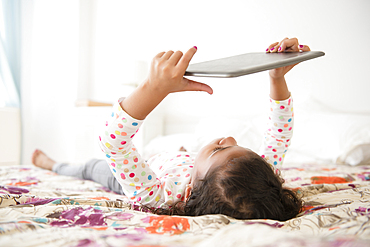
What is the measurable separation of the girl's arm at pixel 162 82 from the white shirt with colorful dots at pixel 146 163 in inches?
1.7

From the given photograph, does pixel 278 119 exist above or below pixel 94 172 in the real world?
above

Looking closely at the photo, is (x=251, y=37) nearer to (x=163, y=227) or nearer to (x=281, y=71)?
(x=281, y=71)

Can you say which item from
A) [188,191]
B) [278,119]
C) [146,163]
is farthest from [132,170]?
[278,119]

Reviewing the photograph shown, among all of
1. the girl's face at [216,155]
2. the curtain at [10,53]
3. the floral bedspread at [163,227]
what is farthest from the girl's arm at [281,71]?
the curtain at [10,53]

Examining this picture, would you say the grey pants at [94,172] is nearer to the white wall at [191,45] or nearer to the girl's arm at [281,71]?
the girl's arm at [281,71]

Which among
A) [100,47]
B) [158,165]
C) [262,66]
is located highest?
[100,47]

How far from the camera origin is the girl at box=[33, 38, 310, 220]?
63 cm

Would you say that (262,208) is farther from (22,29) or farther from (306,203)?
(22,29)

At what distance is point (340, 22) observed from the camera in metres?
2.11

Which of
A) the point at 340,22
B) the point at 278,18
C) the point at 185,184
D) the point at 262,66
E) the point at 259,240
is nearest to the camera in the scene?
the point at 259,240

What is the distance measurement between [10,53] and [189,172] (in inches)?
110

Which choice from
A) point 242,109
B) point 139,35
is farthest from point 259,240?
point 139,35

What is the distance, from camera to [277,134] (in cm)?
104

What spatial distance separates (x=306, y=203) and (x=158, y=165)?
56 cm
